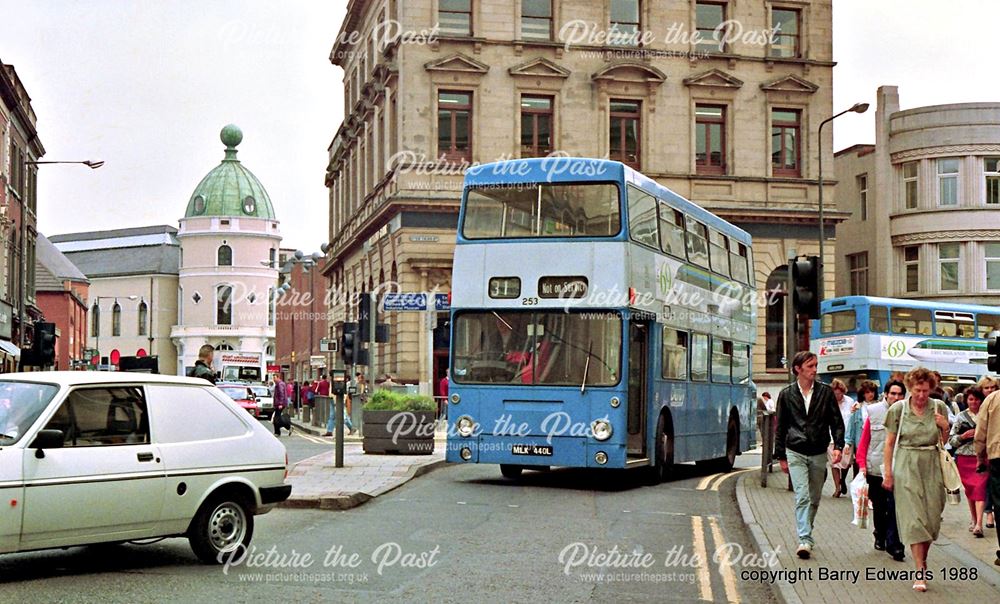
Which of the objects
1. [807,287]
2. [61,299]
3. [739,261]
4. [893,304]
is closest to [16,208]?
[893,304]

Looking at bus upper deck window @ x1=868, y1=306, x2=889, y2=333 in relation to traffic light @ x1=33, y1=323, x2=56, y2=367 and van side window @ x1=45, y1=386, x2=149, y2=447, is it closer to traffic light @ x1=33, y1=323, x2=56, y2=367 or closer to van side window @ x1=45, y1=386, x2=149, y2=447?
traffic light @ x1=33, y1=323, x2=56, y2=367

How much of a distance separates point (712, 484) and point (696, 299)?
2891 mm

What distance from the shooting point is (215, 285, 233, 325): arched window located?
122438 mm

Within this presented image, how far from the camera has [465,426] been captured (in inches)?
762

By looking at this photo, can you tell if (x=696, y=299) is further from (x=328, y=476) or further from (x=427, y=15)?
(x=427, y=15)

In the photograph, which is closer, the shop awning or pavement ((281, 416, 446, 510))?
pavement ((281, 416, 446, 510))

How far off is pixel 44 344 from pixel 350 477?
17.2m

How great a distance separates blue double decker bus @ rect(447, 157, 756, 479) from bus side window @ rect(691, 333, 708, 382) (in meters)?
1.44

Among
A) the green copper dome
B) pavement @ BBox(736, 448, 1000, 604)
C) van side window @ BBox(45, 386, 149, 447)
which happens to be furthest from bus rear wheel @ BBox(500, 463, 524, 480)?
the green copper dome

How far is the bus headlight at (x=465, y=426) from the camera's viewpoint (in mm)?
19344

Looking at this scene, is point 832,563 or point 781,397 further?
point 781,397

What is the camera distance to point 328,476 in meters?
19.4

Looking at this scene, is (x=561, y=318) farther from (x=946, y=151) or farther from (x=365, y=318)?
(x=946, y=151)

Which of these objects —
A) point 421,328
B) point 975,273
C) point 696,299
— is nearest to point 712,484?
point 696,299
